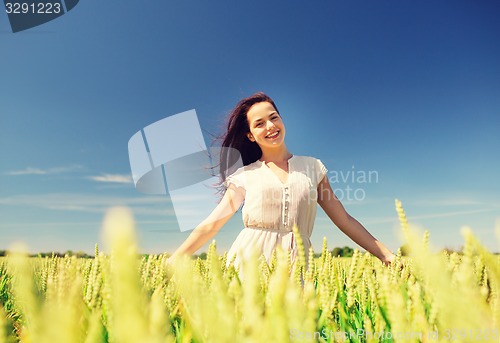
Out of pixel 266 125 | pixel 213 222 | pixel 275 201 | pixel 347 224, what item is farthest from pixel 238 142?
pixel 347 224

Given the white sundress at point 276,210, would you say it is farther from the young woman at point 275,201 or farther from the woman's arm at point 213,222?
the woman's arm at point 213,222

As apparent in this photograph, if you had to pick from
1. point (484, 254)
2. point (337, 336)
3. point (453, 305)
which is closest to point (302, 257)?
point (337, 336)

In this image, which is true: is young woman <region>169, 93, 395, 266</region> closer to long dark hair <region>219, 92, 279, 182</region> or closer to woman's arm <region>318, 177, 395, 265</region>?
woman's arm <region>318, 177, 395, 265</region>

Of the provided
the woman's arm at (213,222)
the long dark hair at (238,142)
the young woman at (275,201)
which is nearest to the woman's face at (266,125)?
the young woman at (275,201)

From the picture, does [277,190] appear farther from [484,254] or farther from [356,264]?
[484,254]

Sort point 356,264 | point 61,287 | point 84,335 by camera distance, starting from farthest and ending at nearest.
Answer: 1. point 356,264
2. point 84,335
3. point 61,287

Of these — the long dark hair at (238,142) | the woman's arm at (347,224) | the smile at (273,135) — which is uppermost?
the long dark hair at (238,142)

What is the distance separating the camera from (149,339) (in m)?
0.45

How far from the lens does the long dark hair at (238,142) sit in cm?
579

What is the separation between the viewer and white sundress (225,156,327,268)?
4.51 meters

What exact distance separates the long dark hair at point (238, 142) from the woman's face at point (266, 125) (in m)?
0.32

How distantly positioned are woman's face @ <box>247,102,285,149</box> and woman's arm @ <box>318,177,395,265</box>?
752 mm

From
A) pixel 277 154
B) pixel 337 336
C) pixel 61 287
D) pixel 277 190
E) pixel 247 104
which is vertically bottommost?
pixel 337 336

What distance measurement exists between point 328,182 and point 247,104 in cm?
157
